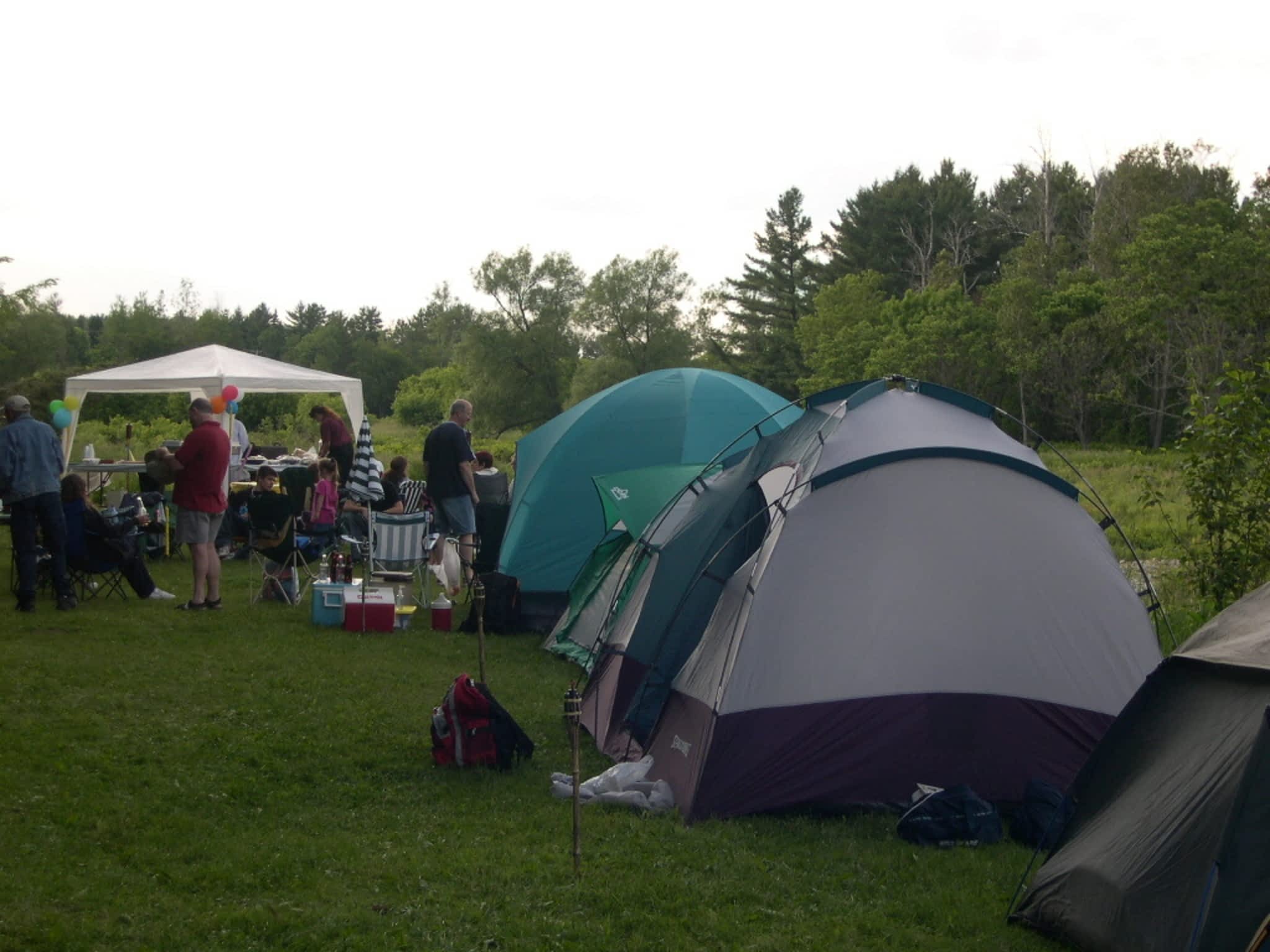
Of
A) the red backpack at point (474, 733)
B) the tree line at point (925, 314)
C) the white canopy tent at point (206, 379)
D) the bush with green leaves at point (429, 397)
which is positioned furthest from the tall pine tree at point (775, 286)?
the red backpack at point (474, 733)

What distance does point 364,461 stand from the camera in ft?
35.9

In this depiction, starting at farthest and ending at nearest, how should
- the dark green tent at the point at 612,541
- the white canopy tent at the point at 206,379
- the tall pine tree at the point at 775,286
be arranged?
the tall pine tree at the point at 775,286, the white canopy tent at the point at 206,379, the dark green tent at the point at 612,541

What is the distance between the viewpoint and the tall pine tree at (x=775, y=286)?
183 ft

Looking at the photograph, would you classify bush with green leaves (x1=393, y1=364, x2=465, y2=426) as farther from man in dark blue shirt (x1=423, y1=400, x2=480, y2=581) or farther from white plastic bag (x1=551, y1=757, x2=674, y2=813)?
white plastic bag (x1=551, y1=757, x2=674, y2=813)

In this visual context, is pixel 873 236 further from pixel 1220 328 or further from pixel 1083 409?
pixel 1220 328

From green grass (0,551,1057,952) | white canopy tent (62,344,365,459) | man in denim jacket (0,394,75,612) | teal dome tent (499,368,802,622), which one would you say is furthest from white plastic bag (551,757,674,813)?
white canopy tent (62,344,365,459)

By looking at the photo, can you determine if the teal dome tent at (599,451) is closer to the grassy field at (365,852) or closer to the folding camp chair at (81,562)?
the grassy field at (365,852)

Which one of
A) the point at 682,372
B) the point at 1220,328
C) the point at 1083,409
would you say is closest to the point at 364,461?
the point at 682,372

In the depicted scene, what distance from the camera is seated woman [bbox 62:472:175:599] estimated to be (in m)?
9.69

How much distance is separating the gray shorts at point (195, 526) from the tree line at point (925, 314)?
15.2 metres

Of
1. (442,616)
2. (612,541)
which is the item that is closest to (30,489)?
(442,616)

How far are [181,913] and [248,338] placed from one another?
98651mm

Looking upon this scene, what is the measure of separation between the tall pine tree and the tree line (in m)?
0.11

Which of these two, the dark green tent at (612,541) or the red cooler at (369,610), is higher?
the dark green tent at (612,541)
